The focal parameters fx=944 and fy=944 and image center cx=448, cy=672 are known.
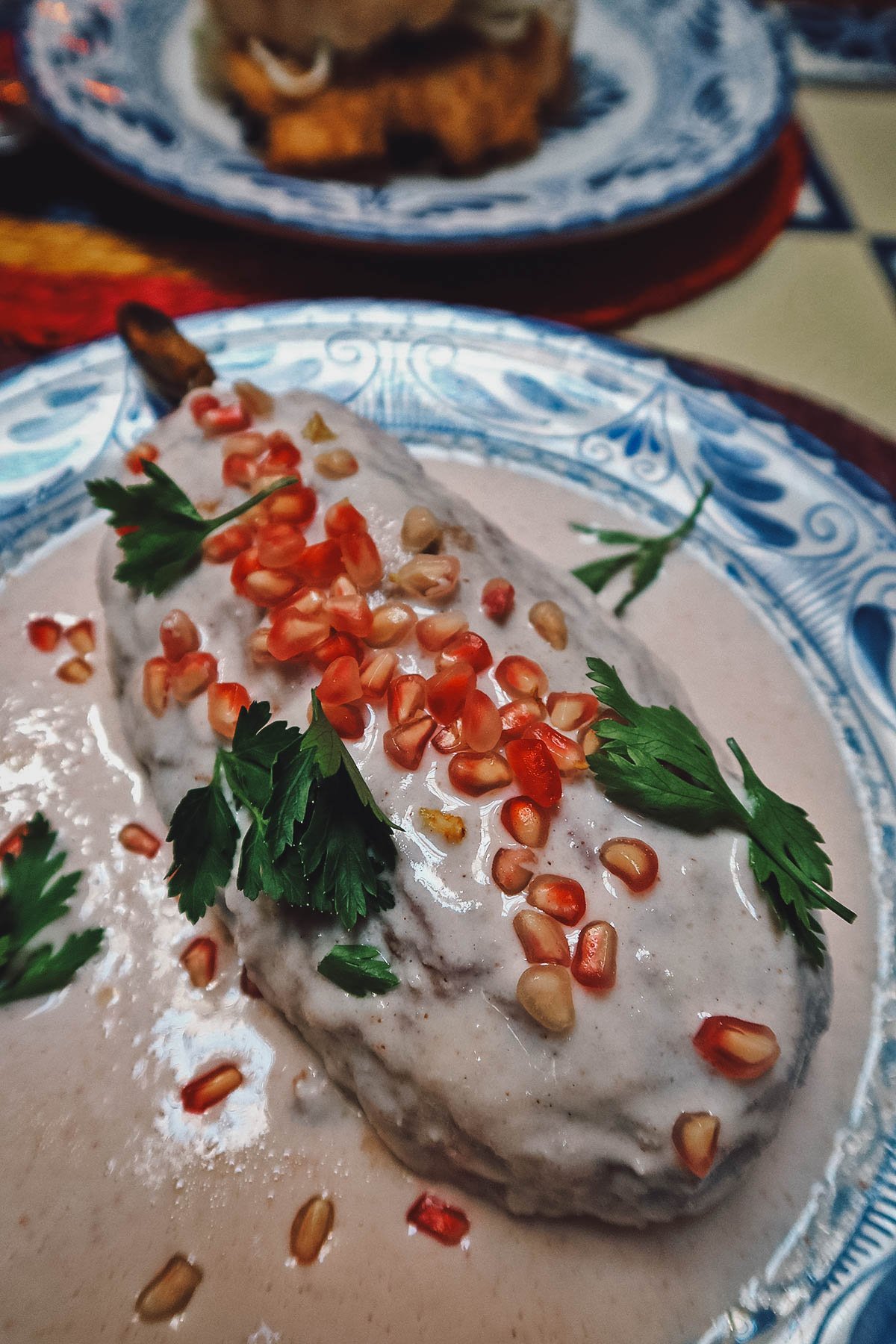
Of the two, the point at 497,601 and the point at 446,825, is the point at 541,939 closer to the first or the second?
the point at 446,825

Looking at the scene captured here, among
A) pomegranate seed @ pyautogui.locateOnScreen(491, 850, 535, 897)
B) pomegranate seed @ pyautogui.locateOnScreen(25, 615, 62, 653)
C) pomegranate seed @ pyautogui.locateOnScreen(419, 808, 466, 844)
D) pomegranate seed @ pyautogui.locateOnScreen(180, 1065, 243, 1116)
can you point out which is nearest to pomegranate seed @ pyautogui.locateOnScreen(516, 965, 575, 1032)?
pomegranate seed @ pyautogui.locateOnScreen(491, 850, 535, 897)

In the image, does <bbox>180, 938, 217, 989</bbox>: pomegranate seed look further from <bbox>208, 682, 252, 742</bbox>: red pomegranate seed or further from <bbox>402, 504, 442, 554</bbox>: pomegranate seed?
<bbox>402, 504, 442, 554</bbox>: pomegranate seed

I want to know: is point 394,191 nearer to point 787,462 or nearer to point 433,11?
point 433,11

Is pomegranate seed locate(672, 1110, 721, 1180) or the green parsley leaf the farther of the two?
the green parsley leaf

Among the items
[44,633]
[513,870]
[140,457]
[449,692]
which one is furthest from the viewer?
[44,633]

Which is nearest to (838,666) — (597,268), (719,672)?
(719,672)

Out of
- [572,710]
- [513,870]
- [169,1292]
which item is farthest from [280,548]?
[169,1292]
